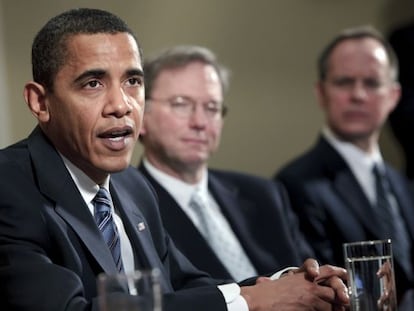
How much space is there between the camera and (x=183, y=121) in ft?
13.2

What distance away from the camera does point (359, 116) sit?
4855 mm

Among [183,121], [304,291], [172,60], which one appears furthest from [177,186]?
[304,291]

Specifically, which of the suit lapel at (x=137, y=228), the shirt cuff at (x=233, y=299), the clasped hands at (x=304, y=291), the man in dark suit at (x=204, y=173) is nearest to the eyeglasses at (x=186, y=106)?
the man in dark suit at (x=204, y=173)

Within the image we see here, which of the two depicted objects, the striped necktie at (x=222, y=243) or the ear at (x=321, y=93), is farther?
the ear at (x=321, y=93)

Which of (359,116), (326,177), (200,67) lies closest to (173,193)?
(200,67)

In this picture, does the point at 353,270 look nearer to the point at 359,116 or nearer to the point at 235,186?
the point at 235,186

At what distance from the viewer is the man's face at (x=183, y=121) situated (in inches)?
157

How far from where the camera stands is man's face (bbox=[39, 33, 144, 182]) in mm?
2574

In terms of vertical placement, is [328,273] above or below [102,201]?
below

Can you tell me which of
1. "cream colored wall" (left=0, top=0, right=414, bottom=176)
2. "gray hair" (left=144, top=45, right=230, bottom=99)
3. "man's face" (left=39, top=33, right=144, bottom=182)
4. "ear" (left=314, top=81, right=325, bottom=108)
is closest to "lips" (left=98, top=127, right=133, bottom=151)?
"man's face" (left=39, top=33, right=144, bottom=182)

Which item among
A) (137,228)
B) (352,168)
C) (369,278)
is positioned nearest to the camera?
(369,278)

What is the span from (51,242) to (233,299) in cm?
46

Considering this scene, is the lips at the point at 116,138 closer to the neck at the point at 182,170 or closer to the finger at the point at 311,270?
the finger at the point at 311,270

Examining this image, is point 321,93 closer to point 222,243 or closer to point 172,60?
point 172,60
